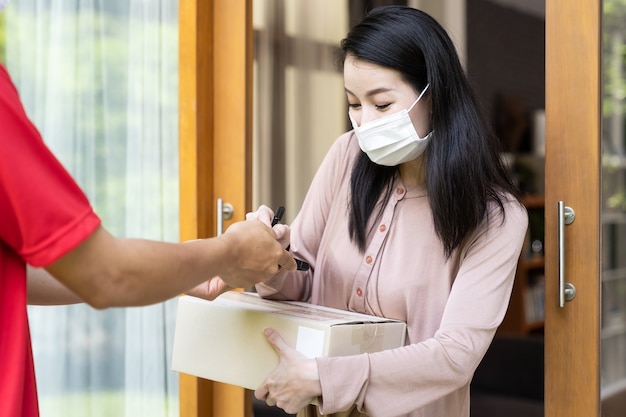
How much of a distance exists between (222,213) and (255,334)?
0.92 m

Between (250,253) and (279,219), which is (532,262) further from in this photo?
(250,253)

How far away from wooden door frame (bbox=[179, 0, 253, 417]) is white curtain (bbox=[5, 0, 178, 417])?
0.37ft

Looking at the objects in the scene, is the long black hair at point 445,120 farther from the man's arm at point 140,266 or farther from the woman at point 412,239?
the man's arm at point 140,266

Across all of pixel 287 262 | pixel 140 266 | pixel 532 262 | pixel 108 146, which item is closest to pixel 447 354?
pixel 287 262

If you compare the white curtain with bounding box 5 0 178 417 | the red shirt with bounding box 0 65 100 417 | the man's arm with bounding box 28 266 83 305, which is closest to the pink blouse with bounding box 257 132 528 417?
the man's arm with bounding box 28 266 83 305

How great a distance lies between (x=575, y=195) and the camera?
5.84ft

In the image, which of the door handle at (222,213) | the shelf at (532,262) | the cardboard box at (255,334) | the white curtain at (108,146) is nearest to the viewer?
the cardboard box at (255,334)

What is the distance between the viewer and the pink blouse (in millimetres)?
1489

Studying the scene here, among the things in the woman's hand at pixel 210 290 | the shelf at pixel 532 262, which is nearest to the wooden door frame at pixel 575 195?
the woman's hand at pixel 210 290

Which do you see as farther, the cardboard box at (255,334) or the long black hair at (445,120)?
the long black hair at (445,120)

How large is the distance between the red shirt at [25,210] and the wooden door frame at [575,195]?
1066 millimetres

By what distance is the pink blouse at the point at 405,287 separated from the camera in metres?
1.49

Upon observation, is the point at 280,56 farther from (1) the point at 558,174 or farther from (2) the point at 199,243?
(2) the point at 199,243

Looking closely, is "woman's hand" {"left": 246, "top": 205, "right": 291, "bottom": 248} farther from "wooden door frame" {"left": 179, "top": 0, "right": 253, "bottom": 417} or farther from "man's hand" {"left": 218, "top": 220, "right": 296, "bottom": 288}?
"wooden door frame" {"left": 179, "top": 0, "right": 253, "bottom": 417}
